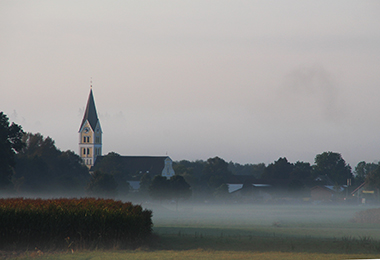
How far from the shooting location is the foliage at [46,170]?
311 feet

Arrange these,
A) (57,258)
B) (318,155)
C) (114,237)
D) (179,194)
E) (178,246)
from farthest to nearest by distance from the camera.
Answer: (318,155) → (179,194) → (178,246) → (114,237) → (57,258)

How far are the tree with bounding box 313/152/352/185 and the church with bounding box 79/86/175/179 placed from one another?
57.4 m

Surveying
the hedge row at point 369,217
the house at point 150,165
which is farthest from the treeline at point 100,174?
the hedge row at point 369,217

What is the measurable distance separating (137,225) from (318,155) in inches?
6909

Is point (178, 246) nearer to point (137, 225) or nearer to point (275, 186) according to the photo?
point (137, 225)

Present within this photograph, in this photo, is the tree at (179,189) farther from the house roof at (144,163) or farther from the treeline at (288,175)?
the house roof at (144,163)

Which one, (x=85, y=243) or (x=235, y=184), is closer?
(x=85, y=243)

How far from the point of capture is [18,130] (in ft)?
208

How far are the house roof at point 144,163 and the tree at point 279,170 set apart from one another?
37888mm

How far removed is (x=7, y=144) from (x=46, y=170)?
38747 mm

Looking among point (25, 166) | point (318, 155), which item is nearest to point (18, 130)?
point (25, 166)

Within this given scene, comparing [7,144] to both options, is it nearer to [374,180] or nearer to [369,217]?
[369,217]

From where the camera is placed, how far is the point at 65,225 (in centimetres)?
2311

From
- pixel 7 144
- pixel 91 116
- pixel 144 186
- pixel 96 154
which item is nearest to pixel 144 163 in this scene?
pixel 96 154
